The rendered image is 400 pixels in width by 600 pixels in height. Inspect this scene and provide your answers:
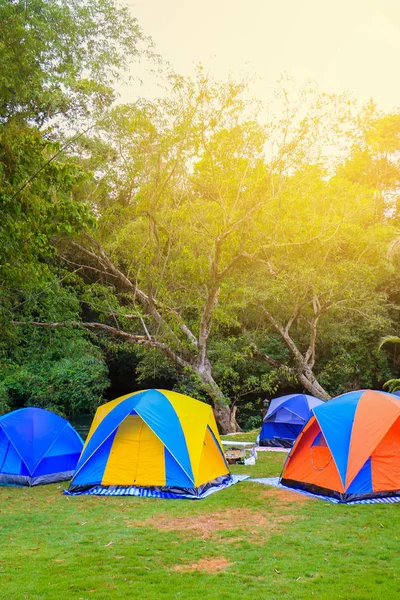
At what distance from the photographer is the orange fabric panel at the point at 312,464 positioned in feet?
27.7

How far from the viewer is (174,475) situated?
894 centimetres

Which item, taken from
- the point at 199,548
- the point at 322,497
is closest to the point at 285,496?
the point at 322,497

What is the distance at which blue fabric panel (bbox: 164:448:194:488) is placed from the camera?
8.80 metres

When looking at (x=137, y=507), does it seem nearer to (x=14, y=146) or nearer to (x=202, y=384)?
(x=14, y=146)

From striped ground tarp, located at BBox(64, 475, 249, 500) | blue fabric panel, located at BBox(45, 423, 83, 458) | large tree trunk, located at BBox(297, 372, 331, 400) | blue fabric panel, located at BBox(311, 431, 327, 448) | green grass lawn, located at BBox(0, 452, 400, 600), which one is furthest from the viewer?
large tree trunk, located at BBox(297, 372, 331, 400)

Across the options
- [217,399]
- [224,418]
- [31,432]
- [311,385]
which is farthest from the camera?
[311,385]

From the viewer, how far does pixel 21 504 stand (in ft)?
27.6

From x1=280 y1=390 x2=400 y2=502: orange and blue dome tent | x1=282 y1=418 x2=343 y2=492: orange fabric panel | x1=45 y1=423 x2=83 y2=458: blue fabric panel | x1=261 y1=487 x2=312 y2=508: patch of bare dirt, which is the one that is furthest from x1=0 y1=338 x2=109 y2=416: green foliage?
x1=280 y1=390 x2=400 y2=502: orange and blue dome tent

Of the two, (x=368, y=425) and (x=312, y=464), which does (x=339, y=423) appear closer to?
(x=368, y=425)

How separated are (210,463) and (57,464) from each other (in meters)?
3.17

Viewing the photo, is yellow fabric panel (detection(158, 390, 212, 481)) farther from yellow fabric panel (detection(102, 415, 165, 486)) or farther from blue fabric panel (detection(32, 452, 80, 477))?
blue fabric panel (detection(32, 452, 80, 477))

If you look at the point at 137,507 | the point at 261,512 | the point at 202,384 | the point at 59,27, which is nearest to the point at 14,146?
the point at 137,507

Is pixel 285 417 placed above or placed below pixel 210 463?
above

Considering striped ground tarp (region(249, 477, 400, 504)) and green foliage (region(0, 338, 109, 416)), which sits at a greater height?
green foliage (region(0, 338, 109, 416))
